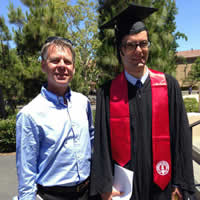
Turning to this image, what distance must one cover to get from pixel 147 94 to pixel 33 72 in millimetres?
5096

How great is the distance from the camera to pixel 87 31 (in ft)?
64.5

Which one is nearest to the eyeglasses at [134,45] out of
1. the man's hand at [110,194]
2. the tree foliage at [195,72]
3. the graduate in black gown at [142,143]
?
→ the graduate in black gown at [142,143]

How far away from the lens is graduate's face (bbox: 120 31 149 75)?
1.61 metres

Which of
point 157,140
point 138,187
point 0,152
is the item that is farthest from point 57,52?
point 0,152

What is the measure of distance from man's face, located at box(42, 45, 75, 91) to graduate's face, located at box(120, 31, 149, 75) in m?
0.45

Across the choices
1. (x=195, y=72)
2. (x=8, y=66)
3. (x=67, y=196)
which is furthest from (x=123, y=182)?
(x=195, y=72)

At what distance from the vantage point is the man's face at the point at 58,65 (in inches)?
62.2

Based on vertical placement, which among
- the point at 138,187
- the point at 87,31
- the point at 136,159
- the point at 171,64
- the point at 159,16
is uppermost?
the point at 87,31

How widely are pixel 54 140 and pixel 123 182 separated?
Answer: 63 centimetres

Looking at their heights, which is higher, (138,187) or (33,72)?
(33,72)

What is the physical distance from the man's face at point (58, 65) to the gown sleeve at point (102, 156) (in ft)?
1.20

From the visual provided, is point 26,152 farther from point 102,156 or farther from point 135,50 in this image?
point 135,50

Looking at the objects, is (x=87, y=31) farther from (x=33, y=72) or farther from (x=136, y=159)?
(x=136, y=159)

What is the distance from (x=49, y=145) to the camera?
1.51m
